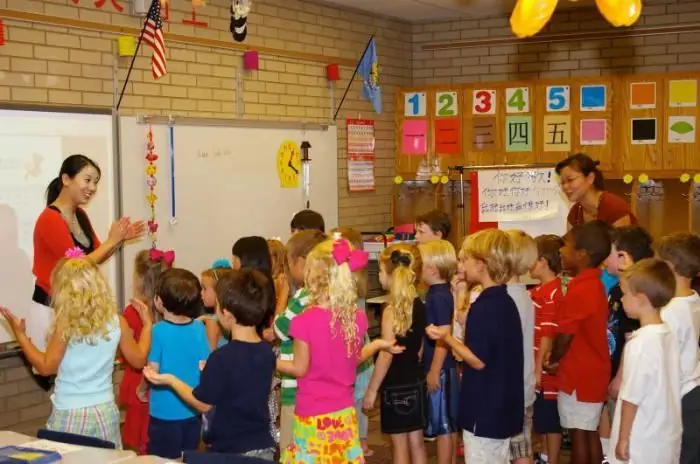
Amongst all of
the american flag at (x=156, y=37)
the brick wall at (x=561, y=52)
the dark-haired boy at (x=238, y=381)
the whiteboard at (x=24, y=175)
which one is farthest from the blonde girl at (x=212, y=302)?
the brick wall at (x=561, y=52)

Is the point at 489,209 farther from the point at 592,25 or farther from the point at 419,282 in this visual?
the point at 419,282

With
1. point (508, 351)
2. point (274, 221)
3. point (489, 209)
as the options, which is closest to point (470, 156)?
point (489, 209)

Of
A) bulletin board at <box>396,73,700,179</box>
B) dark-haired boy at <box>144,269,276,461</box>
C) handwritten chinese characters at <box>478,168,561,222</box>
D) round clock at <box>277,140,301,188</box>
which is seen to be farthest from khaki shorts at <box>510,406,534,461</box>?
bulletin board at <box>396,73,700,179</box>

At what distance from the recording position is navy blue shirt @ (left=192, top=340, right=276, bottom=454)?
135 inches

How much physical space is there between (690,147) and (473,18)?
243 centimetres

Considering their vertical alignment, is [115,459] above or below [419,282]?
below

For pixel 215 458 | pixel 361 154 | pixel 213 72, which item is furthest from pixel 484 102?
pixel 215 458

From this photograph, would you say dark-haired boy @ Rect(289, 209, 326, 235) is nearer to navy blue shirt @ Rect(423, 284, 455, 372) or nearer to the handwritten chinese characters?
navy blue shirt @ Rect(423, 284, 455, 372)

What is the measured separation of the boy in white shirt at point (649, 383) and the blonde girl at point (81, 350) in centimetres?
200

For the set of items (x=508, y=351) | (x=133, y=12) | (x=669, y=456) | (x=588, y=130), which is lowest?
(x=669, y=456)

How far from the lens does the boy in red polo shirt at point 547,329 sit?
4.71 m

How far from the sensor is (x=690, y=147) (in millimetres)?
7828

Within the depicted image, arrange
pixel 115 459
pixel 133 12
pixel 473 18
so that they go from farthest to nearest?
1. pixel 473 18
2. pixel 133 12
3. pixel 115 459

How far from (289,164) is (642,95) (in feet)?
9.85
